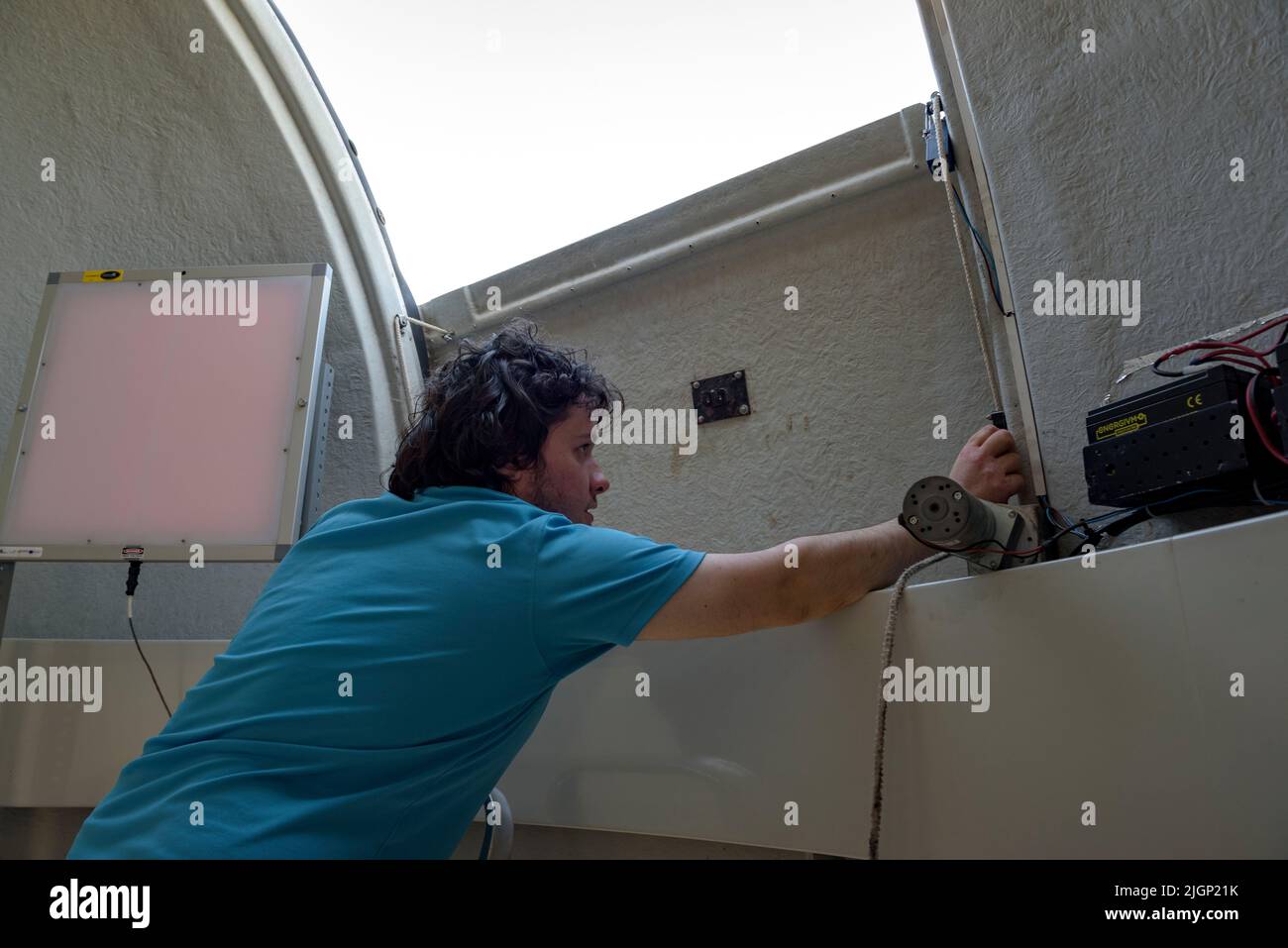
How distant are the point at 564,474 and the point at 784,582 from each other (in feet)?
1.20

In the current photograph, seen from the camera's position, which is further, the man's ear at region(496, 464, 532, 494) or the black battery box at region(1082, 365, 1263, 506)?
the man's ear at region(496, 464, 532, 494)

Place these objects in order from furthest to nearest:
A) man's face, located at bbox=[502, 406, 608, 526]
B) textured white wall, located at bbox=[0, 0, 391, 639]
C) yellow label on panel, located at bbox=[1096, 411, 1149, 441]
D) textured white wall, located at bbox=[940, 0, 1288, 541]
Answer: textured white wall, located at bbox=[0, 0, 391, 639] < man's face, located at bbox=[502, 406, 608, 526] < textured white wall, located at bbox=[940, 0, 1288, 541] < yellow label on panel, located at bbox=[1096, 411, 1149, 441]

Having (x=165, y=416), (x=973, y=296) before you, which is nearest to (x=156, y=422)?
(x=165, y=416)

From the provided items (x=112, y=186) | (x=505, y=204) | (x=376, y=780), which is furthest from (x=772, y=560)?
(x=112, y=186)

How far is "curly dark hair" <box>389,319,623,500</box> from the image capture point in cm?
112

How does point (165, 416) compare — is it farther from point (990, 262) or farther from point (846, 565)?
point (990, 262)

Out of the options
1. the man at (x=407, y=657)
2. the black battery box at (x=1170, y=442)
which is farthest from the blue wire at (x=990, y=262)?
the man at (x=407, y=657)

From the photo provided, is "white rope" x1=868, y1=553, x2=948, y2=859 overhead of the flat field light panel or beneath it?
beneath

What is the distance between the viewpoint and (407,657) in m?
0.86

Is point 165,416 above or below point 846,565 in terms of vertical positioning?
above

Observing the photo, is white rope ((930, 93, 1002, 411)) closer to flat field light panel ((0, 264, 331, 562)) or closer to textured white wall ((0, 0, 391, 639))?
flat field light panel ((0, 264, 331, 562))

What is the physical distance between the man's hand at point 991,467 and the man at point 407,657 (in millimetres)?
149

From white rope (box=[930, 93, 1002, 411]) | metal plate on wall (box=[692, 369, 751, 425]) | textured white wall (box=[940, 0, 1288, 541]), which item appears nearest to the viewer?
textured white wall (box=[940, 0, 1288, 541])

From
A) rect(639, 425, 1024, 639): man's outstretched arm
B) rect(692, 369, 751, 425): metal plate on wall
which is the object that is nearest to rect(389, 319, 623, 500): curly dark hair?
rect(639, 425, 1024, 639): man's outstretched arm
